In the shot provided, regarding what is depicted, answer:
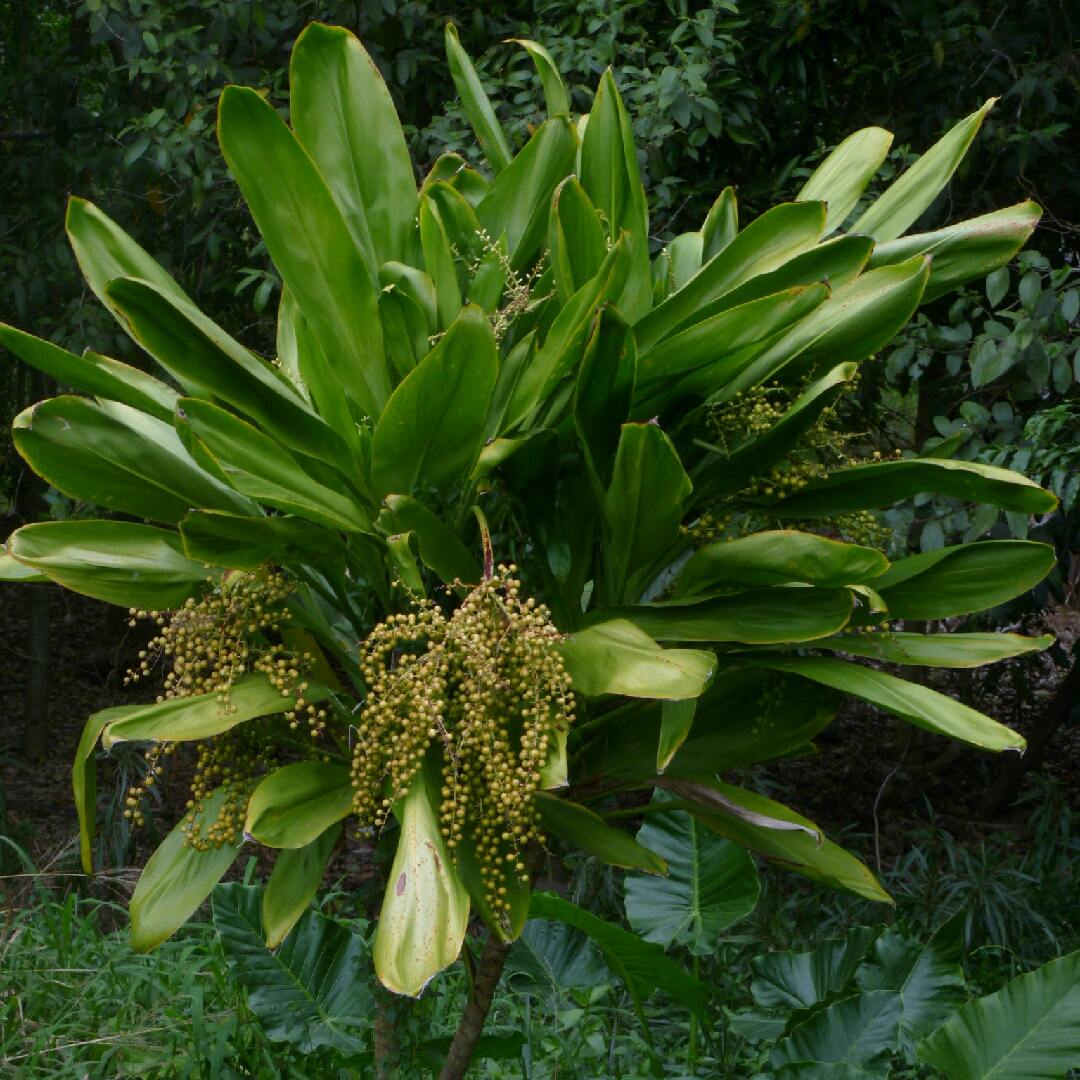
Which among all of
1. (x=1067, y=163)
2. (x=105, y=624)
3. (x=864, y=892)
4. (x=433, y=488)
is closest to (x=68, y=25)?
(x=105, y=624)

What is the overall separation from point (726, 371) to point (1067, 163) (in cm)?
341

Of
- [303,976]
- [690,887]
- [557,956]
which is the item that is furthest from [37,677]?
[690,887]

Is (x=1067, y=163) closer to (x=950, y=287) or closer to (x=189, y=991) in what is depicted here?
(x=950, y=287)

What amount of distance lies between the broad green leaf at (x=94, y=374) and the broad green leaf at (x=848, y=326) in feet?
2.67

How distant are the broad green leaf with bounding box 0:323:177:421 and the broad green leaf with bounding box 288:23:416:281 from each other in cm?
37

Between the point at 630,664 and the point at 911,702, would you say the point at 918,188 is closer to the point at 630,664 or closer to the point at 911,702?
the point at 911,702

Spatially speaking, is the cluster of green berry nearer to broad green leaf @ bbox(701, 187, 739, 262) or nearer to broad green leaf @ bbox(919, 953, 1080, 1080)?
broad green leaf @ bbox(701, 187, 739, 262)

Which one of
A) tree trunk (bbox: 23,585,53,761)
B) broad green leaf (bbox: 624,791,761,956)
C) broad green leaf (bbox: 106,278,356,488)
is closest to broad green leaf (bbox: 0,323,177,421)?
broad green leaf (bbox: 106,278,356,488)

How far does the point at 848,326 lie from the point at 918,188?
1.09 feet

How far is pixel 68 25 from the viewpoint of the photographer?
5.15 metres

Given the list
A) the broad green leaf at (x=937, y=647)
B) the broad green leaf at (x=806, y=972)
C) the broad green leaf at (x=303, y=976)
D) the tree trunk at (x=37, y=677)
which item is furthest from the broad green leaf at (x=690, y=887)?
the tree trunk at (x=37, y=677)

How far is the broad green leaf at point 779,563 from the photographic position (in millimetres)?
1357

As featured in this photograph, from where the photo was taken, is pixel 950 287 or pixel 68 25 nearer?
pixel 950 287

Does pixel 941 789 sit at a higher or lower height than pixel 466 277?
lower
